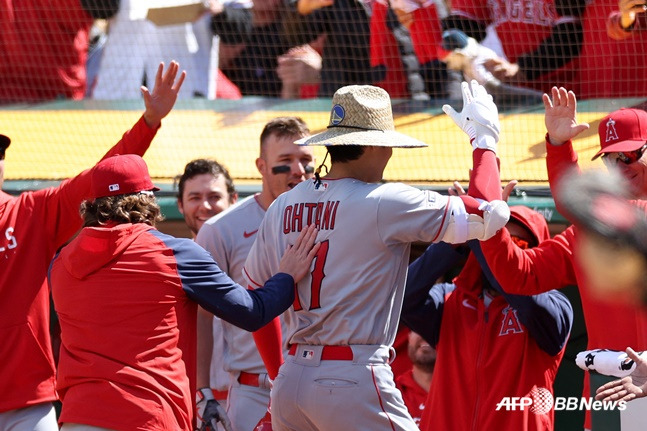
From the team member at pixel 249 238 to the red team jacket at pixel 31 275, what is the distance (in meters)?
0.52

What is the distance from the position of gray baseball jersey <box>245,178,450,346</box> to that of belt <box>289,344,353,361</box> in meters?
0.02

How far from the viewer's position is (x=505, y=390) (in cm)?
409

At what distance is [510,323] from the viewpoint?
4184mm

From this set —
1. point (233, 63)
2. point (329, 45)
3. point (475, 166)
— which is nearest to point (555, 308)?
point (475, 166)

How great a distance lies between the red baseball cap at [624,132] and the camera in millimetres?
3865

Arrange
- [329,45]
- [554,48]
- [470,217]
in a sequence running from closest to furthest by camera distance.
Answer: [470,217], [554,48], [329,45]

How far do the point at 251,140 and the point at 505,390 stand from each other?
2702 millimetres

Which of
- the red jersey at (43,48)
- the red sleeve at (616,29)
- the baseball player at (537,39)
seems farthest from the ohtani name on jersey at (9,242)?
the red sleeve at (616,29)

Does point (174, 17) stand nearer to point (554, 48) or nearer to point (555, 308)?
point (554, 48)

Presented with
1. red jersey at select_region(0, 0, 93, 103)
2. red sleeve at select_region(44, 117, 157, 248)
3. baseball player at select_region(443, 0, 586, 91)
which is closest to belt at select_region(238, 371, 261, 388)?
red sleeve at select_region(44, 117, 157, 248)

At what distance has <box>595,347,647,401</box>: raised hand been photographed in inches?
121

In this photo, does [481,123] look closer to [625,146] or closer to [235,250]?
[625,146]

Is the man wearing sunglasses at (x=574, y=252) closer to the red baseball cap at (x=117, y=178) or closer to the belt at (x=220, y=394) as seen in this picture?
the red baseball cap at (x=117, y=178)

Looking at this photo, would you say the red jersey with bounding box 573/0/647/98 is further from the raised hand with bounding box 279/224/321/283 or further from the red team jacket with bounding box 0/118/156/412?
the raised hand with bounding box 279/224/321/283
